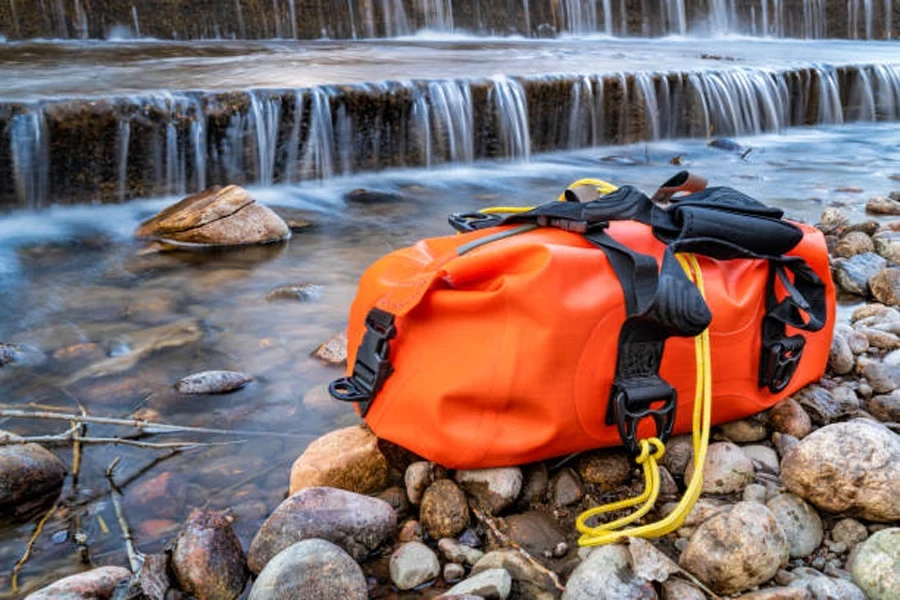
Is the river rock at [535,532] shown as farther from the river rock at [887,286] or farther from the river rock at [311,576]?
the river rock at [887,286]

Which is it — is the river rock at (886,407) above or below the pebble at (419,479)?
below

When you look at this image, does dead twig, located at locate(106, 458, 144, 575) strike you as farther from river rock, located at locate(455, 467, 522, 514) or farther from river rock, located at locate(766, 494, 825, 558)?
river rock, located at locate(766, 494, 825, 558)

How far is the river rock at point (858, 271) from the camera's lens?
407 cm

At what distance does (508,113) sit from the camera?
815cm

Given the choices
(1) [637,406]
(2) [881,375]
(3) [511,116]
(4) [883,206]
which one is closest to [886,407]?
(2) [881,375]

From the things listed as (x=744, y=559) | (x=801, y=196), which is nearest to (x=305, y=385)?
(x=744, y=559)

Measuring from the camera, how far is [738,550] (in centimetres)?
176

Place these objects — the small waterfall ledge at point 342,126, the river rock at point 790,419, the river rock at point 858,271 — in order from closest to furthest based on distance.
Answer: the river rock at point 790,419
the river rock at point 858,271
the small waterfall ledge at point 342,126

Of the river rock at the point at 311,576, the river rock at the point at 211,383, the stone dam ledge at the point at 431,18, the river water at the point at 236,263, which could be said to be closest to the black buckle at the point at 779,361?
the river rock at the point at 311,576

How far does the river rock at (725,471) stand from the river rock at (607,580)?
1.49 feet

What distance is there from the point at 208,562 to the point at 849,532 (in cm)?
156

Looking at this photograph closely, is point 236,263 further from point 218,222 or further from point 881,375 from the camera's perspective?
point 881,375

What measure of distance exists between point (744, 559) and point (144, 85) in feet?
22.3

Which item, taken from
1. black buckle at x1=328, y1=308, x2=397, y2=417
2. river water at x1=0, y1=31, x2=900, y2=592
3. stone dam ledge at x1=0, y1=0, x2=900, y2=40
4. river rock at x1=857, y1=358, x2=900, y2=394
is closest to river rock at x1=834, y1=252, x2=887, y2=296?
river rock at x1=857, y1=358, x2=900, y2=394
